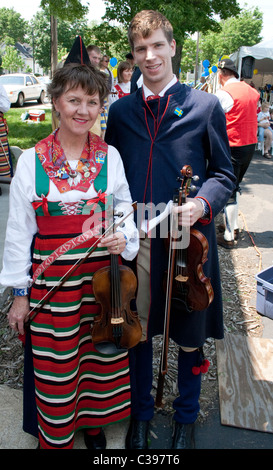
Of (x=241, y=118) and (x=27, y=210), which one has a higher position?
(x=241, y=118)

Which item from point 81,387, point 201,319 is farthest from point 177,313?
point 81,387

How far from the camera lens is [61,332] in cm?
178

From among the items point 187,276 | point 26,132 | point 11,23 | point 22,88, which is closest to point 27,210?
point 187,276

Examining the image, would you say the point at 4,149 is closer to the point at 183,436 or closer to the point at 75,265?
the point at 75,265

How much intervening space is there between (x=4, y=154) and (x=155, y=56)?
4.65 metres

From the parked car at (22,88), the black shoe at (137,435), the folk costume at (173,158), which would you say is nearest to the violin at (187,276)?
the folk costume at (173,158)

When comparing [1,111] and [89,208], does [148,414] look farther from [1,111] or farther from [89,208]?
[1,111]

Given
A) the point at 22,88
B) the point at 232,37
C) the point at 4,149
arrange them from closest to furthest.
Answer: the point at 4,149
the point at 22,88
the point at 232,37

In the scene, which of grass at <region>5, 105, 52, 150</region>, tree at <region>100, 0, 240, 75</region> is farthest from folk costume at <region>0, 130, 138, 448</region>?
tree at <region>100, 0, 240, 75</region>

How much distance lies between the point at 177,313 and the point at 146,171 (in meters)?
0.74

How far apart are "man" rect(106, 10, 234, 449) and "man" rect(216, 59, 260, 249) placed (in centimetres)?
309

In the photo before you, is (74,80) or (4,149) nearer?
(74,80)

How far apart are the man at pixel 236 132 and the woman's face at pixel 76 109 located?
11.6ft
